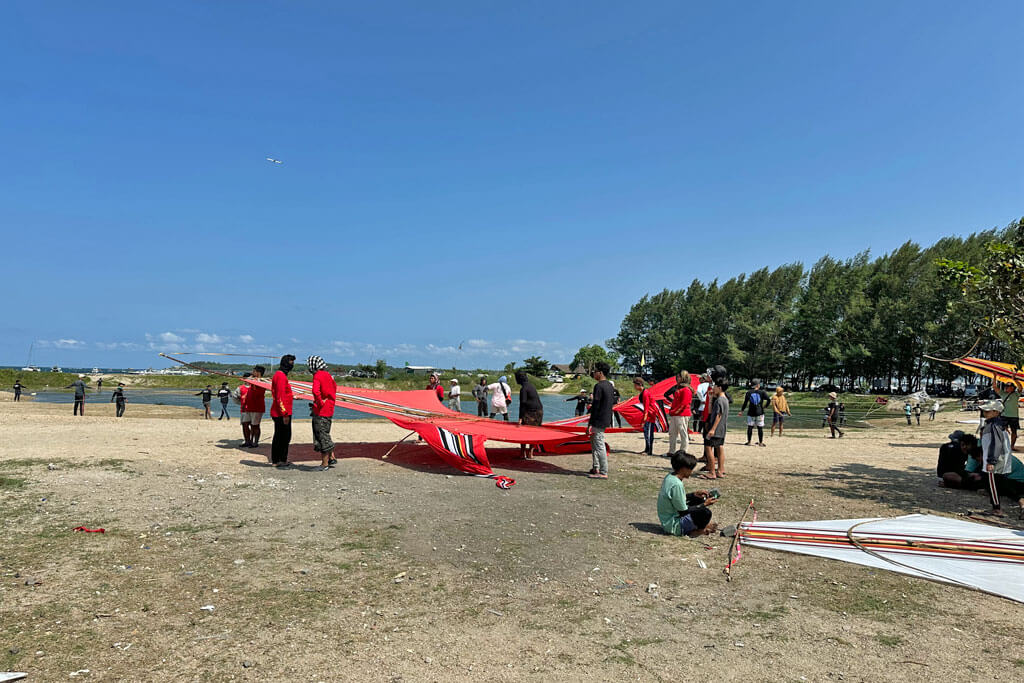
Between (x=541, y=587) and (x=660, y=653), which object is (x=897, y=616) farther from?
(x=541, y=587)

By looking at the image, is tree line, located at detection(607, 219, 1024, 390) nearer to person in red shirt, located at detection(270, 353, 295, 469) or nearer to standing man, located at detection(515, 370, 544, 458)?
standing man, located at detection(515, 370, 544, 458)

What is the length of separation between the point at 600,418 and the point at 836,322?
5691 cm

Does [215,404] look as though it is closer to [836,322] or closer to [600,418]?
[600,418]

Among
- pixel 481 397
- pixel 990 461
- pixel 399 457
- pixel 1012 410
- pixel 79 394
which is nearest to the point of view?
pixel 990 461

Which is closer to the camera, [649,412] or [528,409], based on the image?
[528,409]

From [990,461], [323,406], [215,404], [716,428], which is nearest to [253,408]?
[323,406]

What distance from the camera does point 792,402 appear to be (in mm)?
57031

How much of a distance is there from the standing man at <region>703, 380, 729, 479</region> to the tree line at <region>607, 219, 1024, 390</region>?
39.9 meters

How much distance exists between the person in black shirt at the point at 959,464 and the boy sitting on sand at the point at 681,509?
553 cm

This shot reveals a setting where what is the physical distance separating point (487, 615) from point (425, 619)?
48cm

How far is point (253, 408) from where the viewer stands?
12.6m

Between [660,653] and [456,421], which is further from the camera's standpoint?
[456,421]

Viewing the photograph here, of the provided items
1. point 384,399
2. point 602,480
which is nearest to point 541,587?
point 602,480

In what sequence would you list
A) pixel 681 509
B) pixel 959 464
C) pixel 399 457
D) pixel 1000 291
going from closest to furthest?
1. pixel 681 509
2. pixel 1000 291
3. pixel 959 464
4. pixel 399 457
